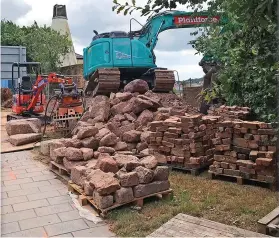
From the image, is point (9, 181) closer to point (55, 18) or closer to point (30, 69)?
point (30, 69)

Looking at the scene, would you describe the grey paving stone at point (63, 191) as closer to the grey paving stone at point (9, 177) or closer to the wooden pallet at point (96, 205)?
the wooden pallet at point (96, 205)

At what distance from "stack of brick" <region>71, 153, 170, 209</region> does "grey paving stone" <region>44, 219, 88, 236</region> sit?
14.7 inches

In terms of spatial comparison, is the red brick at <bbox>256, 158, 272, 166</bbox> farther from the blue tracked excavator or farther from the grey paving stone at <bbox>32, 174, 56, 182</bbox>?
the blue tracked excavator

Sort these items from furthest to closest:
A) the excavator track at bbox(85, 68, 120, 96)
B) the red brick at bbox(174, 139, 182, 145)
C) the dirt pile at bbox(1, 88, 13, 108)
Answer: the dirt pile at bbox(1, 88, 13, 108), the excavator track at bbox(85, 68, 120, 96), the red brick at bbox(174, 139, 182, 145)

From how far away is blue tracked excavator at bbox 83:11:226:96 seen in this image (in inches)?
447

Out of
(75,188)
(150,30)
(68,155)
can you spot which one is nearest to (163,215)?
(75,188)

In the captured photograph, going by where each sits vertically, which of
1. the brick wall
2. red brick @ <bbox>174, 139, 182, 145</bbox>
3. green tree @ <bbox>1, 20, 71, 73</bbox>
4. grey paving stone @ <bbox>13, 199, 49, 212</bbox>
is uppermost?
green tree @ <bbox>1, 20, 71, 73</bbox>

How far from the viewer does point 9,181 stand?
21.8 ft

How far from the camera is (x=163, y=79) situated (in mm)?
11734

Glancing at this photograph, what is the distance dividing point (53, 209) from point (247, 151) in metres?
3.42

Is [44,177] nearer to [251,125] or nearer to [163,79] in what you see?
[251,125]

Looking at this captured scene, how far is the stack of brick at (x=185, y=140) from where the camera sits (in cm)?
674

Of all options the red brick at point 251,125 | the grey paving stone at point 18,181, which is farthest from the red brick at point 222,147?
the grey paving stone at point 18,181

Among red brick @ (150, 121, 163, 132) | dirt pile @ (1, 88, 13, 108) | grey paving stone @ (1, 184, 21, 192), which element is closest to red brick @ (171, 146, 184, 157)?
red brick @ (150, 121, 163, 132)
